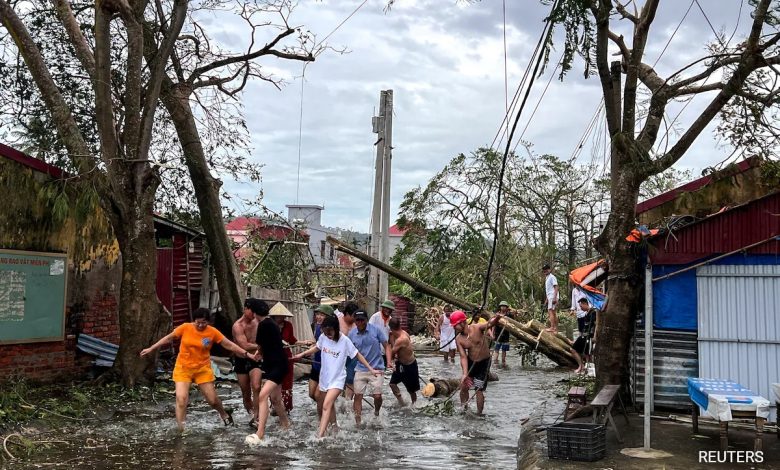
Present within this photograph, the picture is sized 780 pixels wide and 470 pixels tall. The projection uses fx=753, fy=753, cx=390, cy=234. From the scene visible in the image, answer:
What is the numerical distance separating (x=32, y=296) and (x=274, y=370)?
5.08 metres

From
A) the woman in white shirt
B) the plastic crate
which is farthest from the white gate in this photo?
the woman in white shirt

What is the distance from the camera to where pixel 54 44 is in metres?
13.8

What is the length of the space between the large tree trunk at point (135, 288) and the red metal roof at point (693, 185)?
26.7 ft

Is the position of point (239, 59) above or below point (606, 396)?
above

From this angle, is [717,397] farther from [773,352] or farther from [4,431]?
[4,431]

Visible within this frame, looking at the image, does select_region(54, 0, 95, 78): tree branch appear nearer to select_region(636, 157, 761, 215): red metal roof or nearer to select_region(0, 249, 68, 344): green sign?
select_region(0, 249, 68, 344): green sign

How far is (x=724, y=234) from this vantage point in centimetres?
939

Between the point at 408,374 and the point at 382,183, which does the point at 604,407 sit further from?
the point at 382,183

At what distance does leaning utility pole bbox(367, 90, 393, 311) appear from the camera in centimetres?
2000

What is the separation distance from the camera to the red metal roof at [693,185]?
1043cm

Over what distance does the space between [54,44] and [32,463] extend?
8.62m

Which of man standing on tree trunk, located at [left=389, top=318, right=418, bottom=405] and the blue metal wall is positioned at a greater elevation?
the blue metal wall

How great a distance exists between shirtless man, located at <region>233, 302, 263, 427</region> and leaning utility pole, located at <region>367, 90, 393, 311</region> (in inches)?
359

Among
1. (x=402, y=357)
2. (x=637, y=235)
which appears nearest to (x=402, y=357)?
(x=402, y=357)
